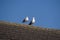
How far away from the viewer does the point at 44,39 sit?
18.6ft

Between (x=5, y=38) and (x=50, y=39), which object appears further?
(x=50, y=39)

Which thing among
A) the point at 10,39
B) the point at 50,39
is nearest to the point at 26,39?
the point at 10,39

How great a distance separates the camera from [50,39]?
5801 millimetres

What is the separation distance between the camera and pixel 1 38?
209 inches

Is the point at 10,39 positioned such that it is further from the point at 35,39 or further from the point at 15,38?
the point at 35,39

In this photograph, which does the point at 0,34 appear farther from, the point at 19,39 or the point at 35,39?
the point at 35,39

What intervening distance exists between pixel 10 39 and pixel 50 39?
4.80ft

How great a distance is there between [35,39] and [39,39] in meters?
0.14

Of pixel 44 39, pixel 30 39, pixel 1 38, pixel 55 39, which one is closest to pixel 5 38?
pixel 1 38

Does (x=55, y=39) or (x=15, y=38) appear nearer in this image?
(x=15, y=38)

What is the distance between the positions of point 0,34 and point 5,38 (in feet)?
1.97

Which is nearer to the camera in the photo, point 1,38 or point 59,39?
point 1,38

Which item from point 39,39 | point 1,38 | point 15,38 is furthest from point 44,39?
point 1,38

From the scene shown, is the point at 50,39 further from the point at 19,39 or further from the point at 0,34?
the point at 0,34
